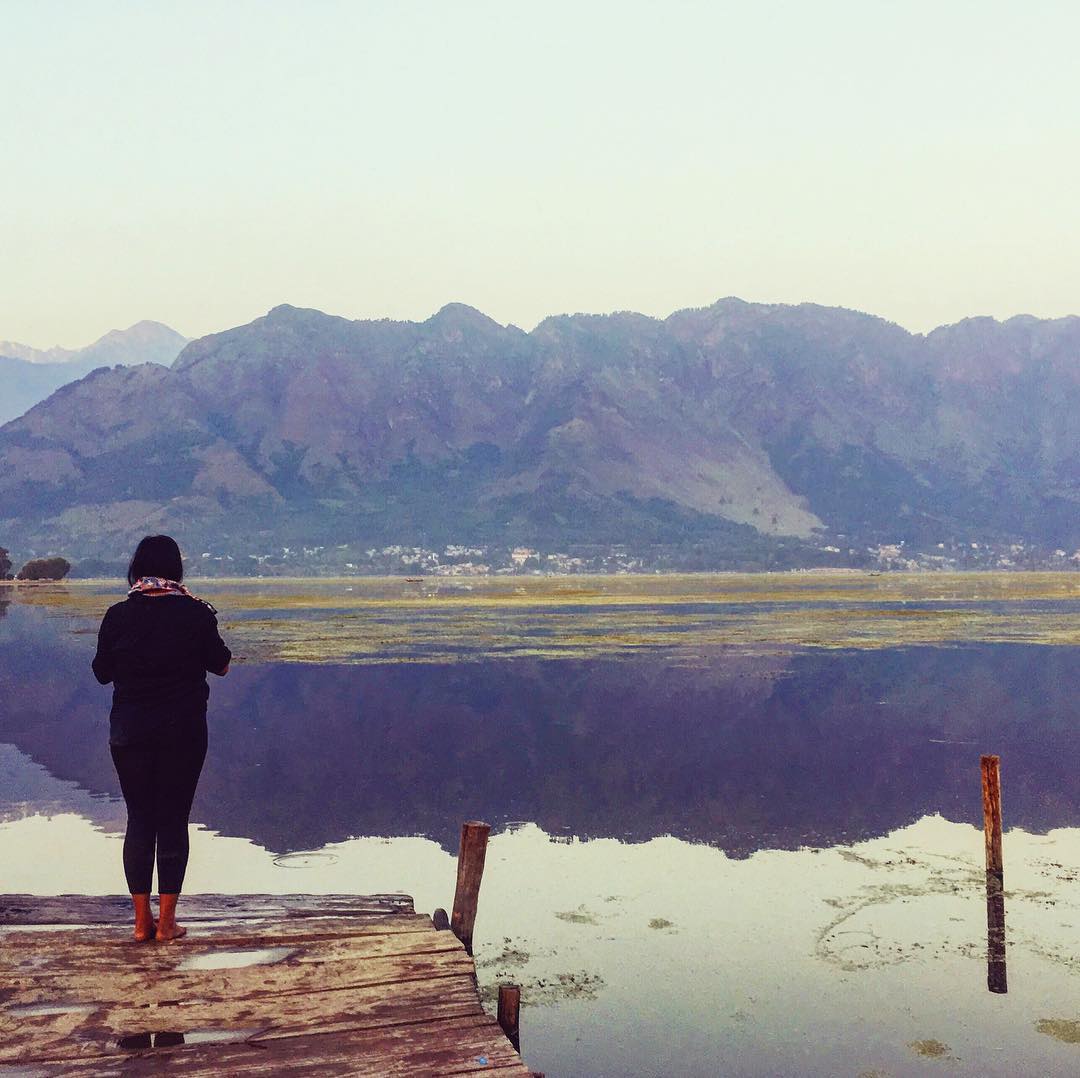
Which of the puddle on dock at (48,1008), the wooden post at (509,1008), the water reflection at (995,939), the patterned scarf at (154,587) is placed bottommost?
the water reflection at (995,939)

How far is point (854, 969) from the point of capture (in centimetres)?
1402

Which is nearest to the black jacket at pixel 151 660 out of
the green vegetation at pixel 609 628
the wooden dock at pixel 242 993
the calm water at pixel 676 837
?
the wooden dock at pixel 242 993

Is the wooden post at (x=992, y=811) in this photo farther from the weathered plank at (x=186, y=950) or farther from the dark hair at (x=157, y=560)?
the dark hair at (x=157, y=560)

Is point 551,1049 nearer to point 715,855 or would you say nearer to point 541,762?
point 715,855

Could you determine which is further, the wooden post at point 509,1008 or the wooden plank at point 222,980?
the wooden post at point 509,1008

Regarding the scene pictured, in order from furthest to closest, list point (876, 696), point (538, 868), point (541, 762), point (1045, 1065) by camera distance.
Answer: point (876, 696)
point (541, 762)
point (538, 868)
point (1045, 1065)

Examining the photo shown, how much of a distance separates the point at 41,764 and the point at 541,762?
11.1m

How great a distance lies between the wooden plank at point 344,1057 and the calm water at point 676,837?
3.33 metres

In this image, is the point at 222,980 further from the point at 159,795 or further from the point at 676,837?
the point at 676,837

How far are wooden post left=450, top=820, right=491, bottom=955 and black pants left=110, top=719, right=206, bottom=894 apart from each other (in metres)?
2.62

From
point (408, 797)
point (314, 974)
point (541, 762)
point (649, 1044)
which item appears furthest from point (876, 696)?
point (314, 974)

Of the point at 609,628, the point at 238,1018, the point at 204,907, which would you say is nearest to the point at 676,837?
the point at 204,907

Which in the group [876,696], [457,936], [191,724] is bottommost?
[876,696]

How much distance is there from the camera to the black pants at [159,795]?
10.1 metres
